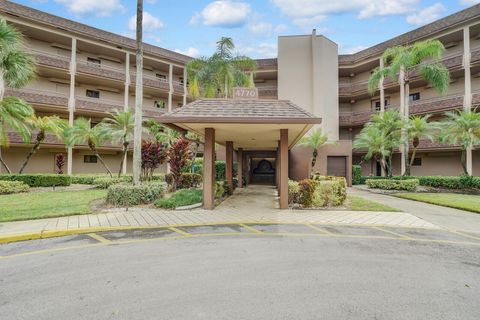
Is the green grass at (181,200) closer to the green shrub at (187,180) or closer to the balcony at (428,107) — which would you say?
the green shrub at (187,180)

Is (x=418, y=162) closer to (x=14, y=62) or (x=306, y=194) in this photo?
(x=306, y=194)

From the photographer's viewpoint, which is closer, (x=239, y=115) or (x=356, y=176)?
(x=239, y=115)

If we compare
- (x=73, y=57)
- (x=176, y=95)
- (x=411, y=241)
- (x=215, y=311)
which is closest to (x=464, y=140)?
(x=411, y=241)

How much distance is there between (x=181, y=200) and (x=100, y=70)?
2254cm

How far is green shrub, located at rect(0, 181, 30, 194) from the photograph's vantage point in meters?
14.4

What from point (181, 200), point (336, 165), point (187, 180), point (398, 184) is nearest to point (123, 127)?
point (187, 180)

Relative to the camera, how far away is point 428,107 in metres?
26.1

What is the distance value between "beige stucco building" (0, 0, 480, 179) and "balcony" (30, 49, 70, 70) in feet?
0.26

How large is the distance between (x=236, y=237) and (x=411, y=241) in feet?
14.0

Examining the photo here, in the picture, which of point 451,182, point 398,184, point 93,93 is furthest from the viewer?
point 93,93

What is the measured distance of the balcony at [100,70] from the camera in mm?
26266

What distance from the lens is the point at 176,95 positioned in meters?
33.8

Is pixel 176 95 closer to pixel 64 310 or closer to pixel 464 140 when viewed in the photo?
pixel 464 140

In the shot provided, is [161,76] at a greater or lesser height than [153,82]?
greater
